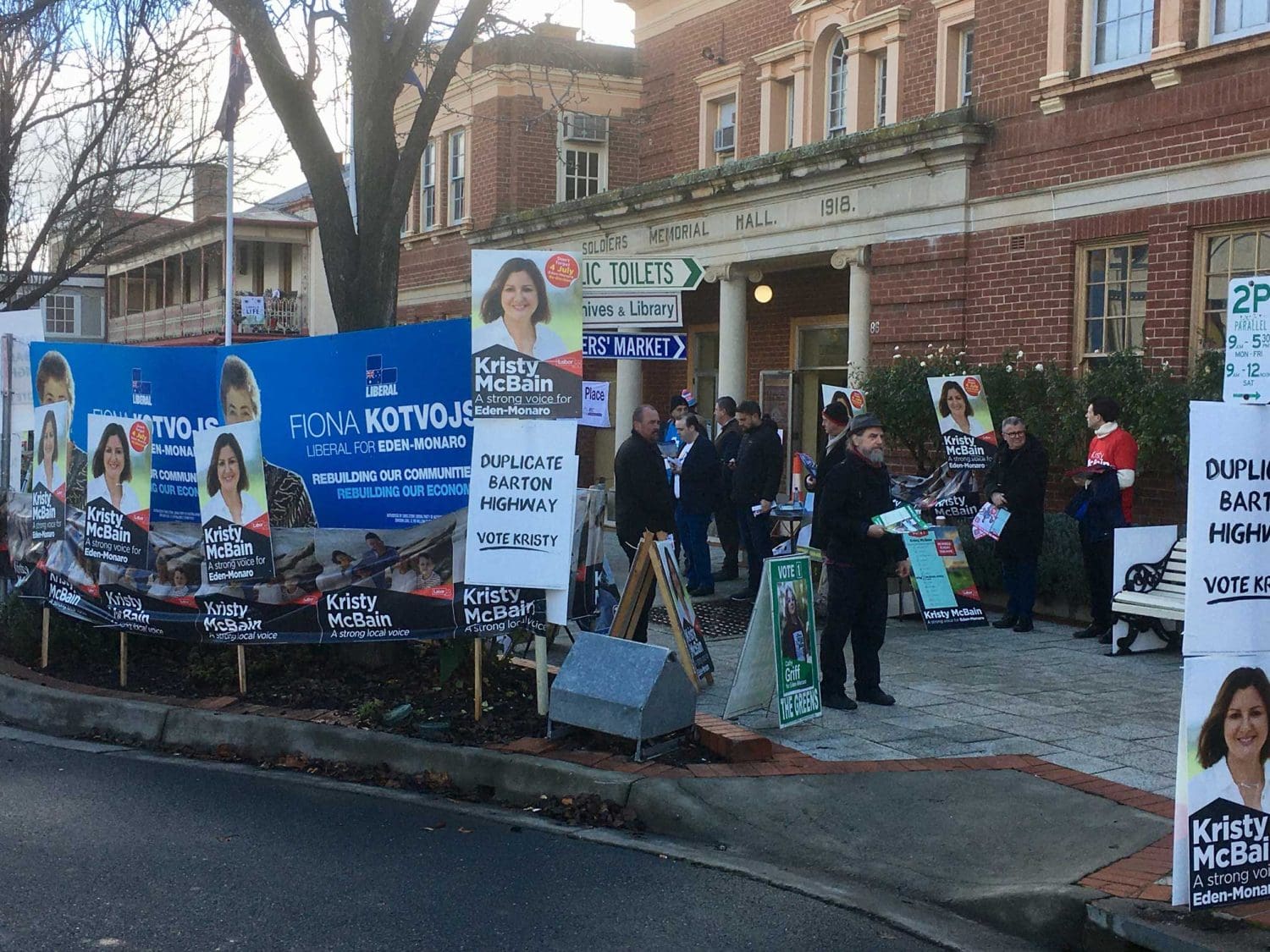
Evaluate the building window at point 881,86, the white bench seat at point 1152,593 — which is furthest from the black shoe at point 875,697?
the building window at point 881,86

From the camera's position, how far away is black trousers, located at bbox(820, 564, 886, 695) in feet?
26.9

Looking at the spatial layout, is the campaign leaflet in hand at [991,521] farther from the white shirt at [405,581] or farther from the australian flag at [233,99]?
the australian flag at [233,99]

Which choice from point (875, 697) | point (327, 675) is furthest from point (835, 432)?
point (327, 675)

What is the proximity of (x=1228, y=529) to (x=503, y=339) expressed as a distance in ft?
13.0

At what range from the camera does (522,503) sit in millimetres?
7453

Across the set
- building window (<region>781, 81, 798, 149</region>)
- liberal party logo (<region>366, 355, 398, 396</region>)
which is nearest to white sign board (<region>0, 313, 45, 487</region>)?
liberal party logo (<region>366, 355, 398, 396</region>)

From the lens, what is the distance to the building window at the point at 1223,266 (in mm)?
12117

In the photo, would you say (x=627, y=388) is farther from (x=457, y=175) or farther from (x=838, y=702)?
(x=838, y=702)

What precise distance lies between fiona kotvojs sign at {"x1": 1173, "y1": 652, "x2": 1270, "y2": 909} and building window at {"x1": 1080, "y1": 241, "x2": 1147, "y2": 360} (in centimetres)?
875

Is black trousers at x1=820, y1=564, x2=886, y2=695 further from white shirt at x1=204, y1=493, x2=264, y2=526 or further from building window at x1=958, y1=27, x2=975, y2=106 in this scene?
building window at x1=958, y1=27, x2=975, y2=106

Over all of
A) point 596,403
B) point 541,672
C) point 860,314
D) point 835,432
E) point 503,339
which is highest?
point 860,314

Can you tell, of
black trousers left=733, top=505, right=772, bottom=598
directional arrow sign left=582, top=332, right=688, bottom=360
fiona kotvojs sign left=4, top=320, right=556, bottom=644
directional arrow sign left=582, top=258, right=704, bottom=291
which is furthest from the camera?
black trousers left=733, top=505, right=772, bottom=598

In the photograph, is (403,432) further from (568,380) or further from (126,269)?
(126,269)

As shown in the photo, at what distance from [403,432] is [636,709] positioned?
2257 mm
